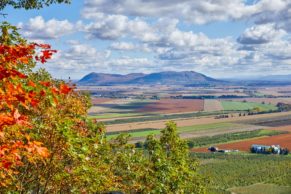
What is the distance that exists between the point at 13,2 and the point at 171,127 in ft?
69.9

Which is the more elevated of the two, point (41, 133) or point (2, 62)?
point (2, 62)

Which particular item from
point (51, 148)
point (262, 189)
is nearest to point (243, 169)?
point (262, 189)

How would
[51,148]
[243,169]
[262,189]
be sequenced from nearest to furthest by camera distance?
1. [51,148]
2. [262,189]
3. [243,169]

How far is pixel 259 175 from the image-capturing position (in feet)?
529

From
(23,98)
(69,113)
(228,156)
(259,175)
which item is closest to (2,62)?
(23,98)

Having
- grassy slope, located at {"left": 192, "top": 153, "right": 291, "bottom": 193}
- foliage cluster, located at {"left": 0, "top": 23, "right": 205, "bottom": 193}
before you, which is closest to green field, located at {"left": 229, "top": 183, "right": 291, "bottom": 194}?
grassy slope, located at {"left": 192, "top": 153, "right": 291, "bottom": 193}

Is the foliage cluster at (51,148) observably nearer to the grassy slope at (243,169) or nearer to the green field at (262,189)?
the green field at (262,189)

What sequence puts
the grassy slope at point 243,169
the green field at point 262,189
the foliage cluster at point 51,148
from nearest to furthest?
1. the foliage cluster at point 51,148
2. the green field at point 262,189
3. the grassy slope at point 243,169

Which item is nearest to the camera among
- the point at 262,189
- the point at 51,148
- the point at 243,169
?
the point at 51,148

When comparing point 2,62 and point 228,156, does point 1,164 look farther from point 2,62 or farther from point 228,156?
point 228,156

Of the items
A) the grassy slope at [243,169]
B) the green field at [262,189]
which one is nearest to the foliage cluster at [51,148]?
the green field at [262,189]

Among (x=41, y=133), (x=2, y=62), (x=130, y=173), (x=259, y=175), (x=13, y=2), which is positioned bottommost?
(x=259, y=175)

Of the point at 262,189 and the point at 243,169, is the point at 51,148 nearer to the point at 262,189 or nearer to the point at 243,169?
the point at 262,189

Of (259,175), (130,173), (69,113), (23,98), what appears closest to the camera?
(23,98)
